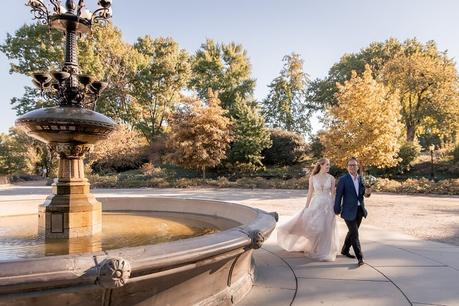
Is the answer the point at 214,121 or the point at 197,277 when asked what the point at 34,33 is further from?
the point at 197,277

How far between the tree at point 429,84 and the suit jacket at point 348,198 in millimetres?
34291

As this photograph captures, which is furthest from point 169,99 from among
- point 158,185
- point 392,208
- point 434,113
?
point 392,208

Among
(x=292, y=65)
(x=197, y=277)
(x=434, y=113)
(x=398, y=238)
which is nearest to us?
(x=197, y=277)

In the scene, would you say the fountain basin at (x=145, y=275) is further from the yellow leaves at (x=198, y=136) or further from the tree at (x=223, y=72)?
the tree at (x=223, y=72)

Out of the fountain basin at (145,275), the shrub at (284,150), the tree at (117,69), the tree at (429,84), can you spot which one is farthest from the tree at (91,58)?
→ the fountain basin at (145,275)

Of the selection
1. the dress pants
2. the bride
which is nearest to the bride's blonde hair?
the bride

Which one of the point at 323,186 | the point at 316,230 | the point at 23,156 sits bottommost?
the point at 316,230

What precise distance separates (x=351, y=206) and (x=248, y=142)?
101ft

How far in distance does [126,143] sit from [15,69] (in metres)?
14.5

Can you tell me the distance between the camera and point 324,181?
6.96 meters

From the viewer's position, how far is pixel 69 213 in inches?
230

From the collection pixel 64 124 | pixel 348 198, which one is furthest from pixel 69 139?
pixel 348 198

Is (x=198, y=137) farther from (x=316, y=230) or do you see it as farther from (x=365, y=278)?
(x=365, y=278)

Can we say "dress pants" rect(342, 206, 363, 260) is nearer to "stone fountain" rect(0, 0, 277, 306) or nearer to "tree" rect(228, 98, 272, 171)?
"stone fountain" rect(0, 0, 277, 306)
